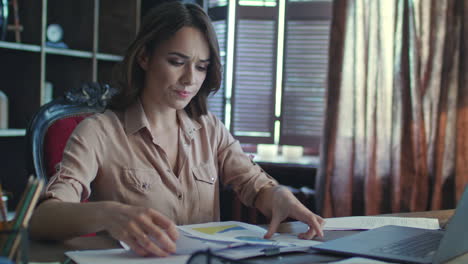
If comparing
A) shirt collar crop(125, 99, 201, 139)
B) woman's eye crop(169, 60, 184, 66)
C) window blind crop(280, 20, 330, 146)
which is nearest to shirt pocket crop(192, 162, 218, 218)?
shirt collar crop(125, 99, 201, 139)

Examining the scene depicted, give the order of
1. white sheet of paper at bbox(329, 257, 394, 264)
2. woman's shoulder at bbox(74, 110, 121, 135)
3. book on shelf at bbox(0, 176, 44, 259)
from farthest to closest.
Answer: woman's shoulder at bbox(74, 110, 121, 135)
white sheet of paper at bbox(329, 257, 394, 264)
book on shelf at bbox(0, 176, 44, 259)

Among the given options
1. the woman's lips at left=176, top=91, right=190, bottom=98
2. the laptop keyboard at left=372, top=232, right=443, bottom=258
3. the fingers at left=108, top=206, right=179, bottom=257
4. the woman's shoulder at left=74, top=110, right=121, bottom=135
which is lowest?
the laptop keyboard at left=372, top=232, right=443, bottom=258

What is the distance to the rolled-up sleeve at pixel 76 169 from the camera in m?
1.13

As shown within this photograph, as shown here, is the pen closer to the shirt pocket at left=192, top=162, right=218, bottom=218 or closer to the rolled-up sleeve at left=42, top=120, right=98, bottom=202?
the rolled-up sleeve at left=42, top=120, right=98, bottom=202

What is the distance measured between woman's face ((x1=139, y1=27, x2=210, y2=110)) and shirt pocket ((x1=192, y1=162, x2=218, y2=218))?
22cm

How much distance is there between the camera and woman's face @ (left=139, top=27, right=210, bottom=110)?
56.1 inches

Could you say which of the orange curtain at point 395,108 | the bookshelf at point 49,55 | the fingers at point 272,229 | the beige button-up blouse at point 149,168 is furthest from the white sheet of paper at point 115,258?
the orange curtain at point 395,108

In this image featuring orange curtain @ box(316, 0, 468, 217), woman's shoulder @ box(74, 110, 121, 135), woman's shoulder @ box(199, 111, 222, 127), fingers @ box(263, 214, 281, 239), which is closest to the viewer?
fingers @ box(263, 214, 281, 239)

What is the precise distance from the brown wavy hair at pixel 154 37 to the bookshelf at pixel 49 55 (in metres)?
1.09

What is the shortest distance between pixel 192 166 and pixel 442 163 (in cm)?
157

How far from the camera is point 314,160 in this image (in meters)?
2.92

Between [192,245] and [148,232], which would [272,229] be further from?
[148,232]

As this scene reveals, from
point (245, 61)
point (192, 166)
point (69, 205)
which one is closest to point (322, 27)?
point (245, 61)

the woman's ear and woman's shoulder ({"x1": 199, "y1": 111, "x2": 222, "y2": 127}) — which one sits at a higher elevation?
the woman's ear
